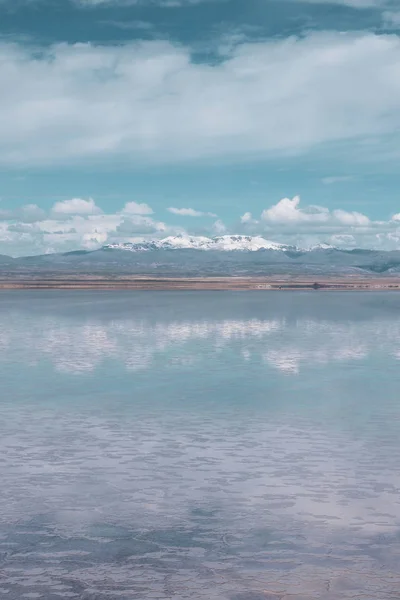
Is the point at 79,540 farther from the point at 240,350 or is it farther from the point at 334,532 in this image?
the point at 240,350

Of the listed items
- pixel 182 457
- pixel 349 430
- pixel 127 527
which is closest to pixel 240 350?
pixel 349 430

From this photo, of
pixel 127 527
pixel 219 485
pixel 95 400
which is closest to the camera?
pixel 127 527

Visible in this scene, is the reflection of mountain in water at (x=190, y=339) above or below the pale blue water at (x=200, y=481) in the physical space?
below

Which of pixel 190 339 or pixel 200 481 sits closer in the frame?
pixel 200 481

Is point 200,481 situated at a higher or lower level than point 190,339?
higher

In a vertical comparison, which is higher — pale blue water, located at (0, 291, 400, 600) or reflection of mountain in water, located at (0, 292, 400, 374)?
pale blue water, located at (0, 291, 400, 600)

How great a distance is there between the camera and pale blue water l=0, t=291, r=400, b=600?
13367 mm

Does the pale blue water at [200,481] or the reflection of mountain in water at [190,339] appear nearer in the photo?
the pale blue water at [200,481]

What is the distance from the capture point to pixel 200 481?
19.2 meters

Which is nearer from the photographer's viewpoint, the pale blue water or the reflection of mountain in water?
the pale blue water

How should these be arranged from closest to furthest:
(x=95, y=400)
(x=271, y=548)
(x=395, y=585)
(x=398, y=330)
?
1. (x=395, y=585)
2. (x=271, y=548)
3. (x=95, y=400)
4. (x=398, y=330)

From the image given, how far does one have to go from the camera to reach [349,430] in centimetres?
2530

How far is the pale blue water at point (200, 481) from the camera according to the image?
13367 mm

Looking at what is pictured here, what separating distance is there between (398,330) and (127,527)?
2155 inches
